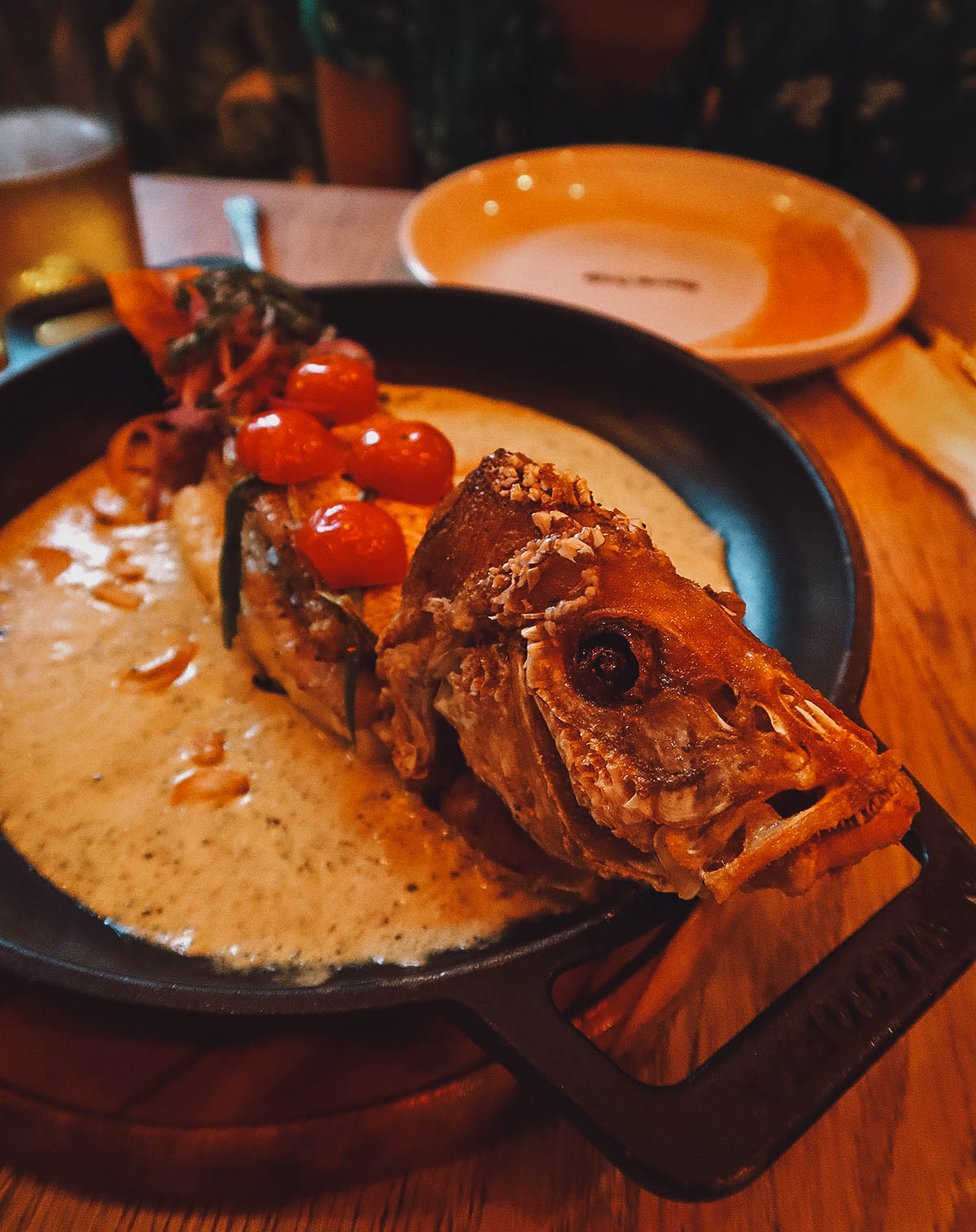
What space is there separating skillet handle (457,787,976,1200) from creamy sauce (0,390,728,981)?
34 cm

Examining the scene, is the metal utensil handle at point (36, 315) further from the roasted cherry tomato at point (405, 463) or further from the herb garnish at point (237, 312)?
the roasted cherry tomato at point (405, 463)

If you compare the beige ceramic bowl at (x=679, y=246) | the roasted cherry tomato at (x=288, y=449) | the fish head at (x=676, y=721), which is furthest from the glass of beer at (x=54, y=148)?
the fish head at (x=676, y=721)

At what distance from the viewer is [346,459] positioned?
170 cm

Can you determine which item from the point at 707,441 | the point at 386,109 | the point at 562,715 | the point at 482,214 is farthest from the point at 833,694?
the point at 386,109

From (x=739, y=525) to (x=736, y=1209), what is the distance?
1349mm

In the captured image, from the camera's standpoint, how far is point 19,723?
5.37ft

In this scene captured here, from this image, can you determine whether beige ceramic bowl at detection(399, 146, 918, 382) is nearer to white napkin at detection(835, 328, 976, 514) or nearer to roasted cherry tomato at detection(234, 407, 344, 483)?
white napkin at detection(835, 328, 976, 514)

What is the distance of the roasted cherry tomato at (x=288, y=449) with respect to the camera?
162 cm

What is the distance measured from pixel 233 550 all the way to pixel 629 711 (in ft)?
3.40

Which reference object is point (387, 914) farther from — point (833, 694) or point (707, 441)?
point (707, 441)

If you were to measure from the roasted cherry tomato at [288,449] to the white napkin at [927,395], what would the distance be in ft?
5.44

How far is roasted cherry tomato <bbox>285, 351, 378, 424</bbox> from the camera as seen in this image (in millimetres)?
1798

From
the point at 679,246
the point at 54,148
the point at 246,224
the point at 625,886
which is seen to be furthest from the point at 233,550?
the point at 679,246

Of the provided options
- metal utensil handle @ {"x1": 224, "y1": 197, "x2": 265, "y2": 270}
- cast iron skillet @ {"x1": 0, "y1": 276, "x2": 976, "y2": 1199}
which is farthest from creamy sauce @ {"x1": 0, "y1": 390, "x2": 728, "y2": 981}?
metal utensil handle @ {"x1": 224, "y1": 197, "x2": 265, "y2": 270}
